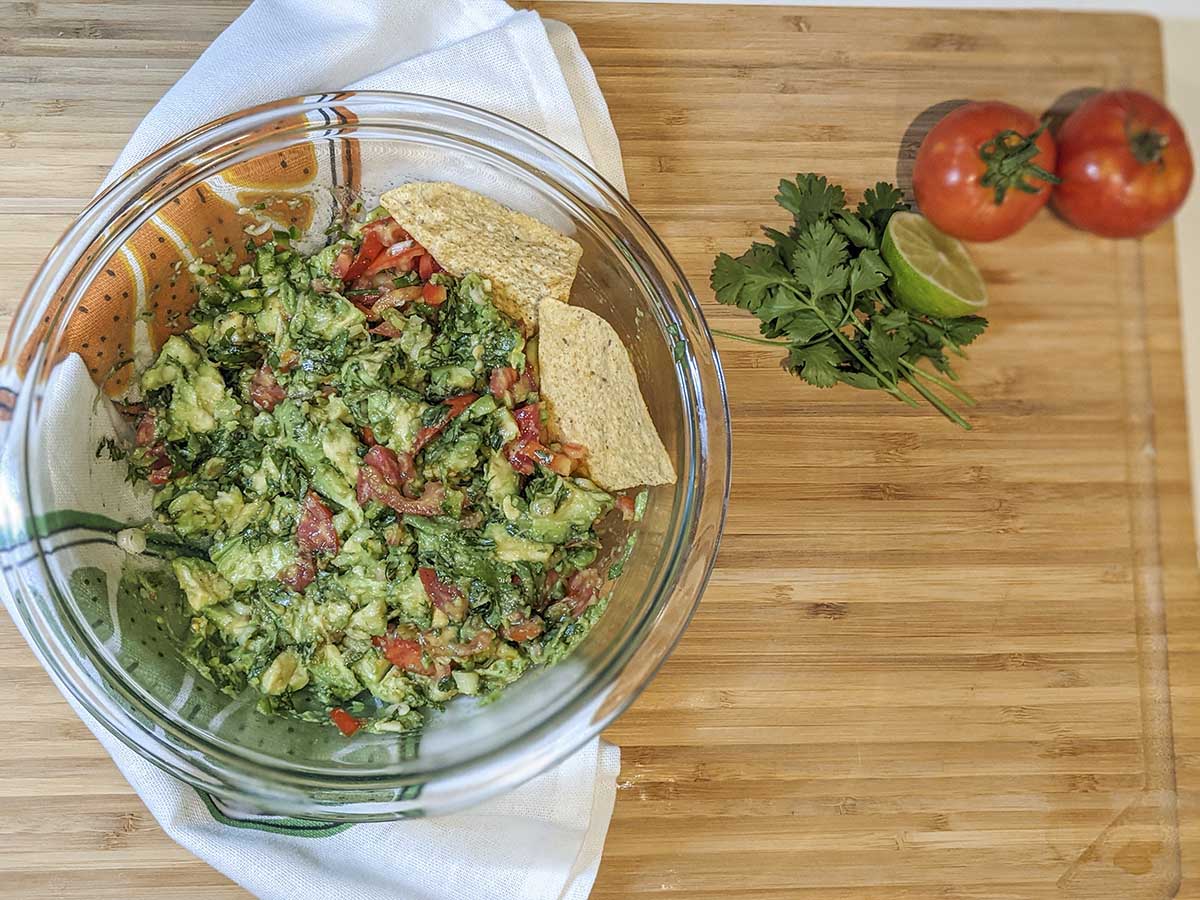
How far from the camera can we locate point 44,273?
144cm

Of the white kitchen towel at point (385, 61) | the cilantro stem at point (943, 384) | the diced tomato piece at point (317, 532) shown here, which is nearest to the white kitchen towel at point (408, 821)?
the white kitchen towel at point (385, 61)

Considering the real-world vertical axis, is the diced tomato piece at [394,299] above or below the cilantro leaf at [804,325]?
above

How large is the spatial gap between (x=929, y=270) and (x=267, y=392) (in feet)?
3.72

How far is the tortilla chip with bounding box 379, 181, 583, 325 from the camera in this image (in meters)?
1.53

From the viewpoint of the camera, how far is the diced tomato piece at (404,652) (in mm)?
1455

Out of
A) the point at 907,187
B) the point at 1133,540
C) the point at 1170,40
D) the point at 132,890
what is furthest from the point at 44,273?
the point at 1170,40

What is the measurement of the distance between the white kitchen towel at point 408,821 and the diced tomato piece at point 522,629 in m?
0.28

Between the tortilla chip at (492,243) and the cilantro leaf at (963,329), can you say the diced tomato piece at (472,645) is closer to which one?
the tortilla chip at (492,243)

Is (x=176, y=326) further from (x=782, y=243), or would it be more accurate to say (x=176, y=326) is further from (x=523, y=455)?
(x=782, y=243)

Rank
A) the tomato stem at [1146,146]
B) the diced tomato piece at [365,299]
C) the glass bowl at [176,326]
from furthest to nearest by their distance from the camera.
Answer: the tomato stem at [1146,146]
the diced tomato piece at [365,299]
the glass bowl at [176,326]

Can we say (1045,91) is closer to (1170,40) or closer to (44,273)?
(1170,40)

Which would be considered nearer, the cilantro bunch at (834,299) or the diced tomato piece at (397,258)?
the diced tomato piece at (397,258)

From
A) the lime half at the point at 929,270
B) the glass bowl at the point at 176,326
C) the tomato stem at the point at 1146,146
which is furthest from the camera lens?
the tomato stem at the point at 1146,146

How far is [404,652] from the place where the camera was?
1.46 metres
